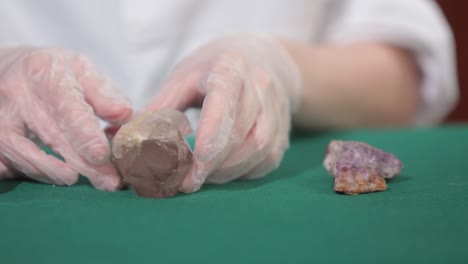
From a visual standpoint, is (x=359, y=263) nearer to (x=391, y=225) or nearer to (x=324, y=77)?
(x=391, y=225)

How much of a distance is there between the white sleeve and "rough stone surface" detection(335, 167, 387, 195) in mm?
917

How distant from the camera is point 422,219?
0.63 meters

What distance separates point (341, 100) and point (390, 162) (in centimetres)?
69

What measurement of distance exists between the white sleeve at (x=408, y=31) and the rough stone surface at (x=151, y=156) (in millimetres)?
1024

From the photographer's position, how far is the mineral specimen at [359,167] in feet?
2.51

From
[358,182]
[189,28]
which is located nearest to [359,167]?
[358,182]

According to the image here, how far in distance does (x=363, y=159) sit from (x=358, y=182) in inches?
3.6

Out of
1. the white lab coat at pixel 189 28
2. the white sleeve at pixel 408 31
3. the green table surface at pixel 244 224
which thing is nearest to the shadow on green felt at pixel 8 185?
the green table surface at pixel 244 224

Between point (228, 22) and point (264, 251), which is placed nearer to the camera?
point (264, 251)

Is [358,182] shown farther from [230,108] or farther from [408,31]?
[408,31]

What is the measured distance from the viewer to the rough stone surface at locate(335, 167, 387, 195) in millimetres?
762

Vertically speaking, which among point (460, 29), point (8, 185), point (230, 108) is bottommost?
point (460, 29)

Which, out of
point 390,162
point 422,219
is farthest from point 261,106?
point 422,219

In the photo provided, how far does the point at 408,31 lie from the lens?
160 centimetres
